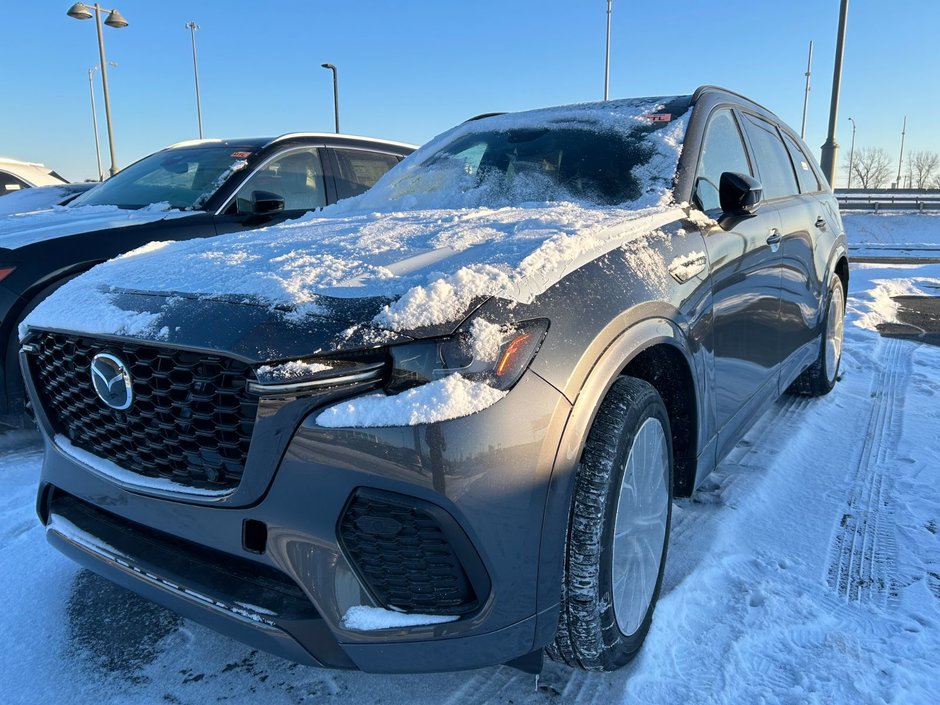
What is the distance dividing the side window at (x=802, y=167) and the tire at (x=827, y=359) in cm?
63

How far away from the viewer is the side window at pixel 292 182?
4.78 metres

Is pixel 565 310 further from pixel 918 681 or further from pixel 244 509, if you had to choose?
pixel 918 681

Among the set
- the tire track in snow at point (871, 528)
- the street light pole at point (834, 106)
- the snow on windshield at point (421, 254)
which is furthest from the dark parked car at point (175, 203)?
the street light pole at point (834, 106)

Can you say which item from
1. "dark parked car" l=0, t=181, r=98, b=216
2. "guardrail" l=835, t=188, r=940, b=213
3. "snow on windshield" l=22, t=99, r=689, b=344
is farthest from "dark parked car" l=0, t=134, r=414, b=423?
"guardrail" l=835, t=188, r=940, b=213

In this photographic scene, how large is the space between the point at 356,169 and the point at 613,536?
178 inches

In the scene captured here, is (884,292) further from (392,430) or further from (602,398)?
(392,430)

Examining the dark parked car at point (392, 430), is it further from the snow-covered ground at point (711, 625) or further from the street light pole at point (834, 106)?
the street light pole at point (834, 106)

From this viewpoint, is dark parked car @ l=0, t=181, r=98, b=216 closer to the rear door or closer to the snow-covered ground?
the snow-covered ground

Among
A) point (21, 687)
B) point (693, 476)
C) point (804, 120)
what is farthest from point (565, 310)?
point (804, 120)

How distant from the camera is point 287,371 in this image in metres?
1.47

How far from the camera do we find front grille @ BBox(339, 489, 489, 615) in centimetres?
145

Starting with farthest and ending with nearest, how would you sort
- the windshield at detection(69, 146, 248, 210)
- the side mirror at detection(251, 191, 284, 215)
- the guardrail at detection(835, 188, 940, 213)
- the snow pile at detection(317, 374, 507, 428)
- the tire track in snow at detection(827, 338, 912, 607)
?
the guardrail at detection(835, 188, 940, 213), the windshield at detection(69, 146, 248, 210), the side mirror at detection(251, 191, 284, 215), the tire track in snow at detection(827, 338, 912, 607), the snow pile at detection(317, 374, 507, 428)

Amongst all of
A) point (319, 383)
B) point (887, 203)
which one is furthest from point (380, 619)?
point (887, 203)

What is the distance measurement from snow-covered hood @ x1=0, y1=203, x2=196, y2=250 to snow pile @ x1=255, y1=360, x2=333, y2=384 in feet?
9.47
